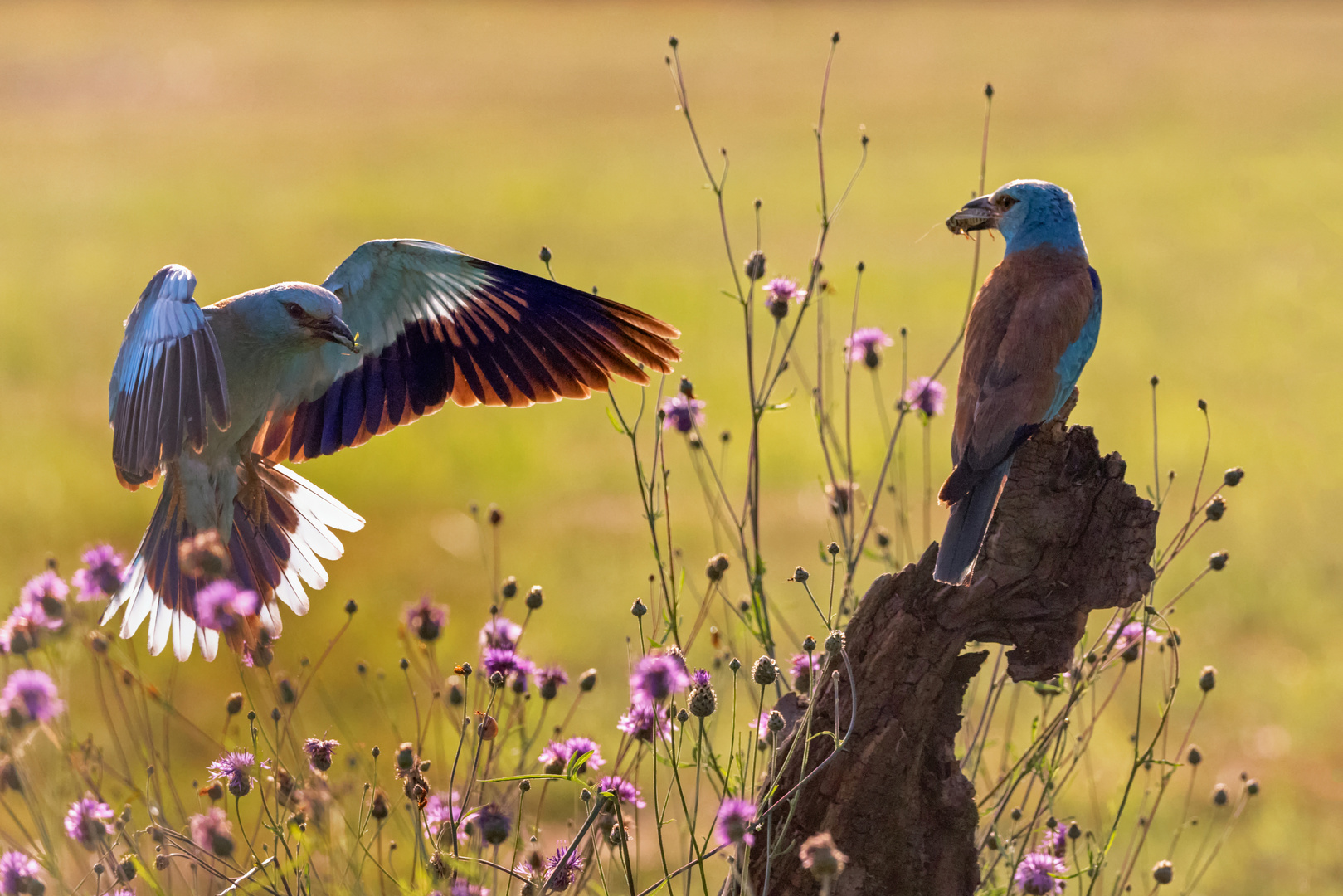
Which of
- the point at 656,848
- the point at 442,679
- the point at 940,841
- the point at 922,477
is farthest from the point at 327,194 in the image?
the point at 940,841

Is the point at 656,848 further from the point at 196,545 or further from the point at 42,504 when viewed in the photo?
the point at 42,504

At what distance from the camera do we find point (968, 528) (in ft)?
7.76

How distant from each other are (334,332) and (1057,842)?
66.7 inches

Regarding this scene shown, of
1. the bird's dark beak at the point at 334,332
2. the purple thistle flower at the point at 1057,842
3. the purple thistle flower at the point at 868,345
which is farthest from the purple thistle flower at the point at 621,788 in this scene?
the purple thistle flower at the point at 868,345

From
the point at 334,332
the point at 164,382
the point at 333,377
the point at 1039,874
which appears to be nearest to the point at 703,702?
the point at 1039,874

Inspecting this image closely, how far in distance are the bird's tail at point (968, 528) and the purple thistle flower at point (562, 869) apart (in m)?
0.75

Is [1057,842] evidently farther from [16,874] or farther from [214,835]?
[16,874]

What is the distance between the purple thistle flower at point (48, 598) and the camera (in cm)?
207

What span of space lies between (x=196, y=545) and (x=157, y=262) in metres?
11.6

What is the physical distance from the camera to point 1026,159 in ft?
53.8

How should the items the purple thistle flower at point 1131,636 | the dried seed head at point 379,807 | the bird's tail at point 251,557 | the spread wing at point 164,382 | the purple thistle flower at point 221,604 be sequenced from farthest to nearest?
the bird's tail at point 251,557 < the purple thistle flower at point 1131,636 < the spread wing at point 164,382 < the dried seed head at point 379,807 < the purple thistle flower at point 221,604

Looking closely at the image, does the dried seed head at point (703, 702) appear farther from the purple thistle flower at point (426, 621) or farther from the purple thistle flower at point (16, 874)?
the purple thistle flower at point (16, 874)

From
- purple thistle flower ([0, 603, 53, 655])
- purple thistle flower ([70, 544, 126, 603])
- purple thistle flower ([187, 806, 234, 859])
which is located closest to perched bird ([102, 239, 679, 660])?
purple thistle flower ([70, 544, 126, 603])

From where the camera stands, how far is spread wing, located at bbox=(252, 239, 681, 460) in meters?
3.00
